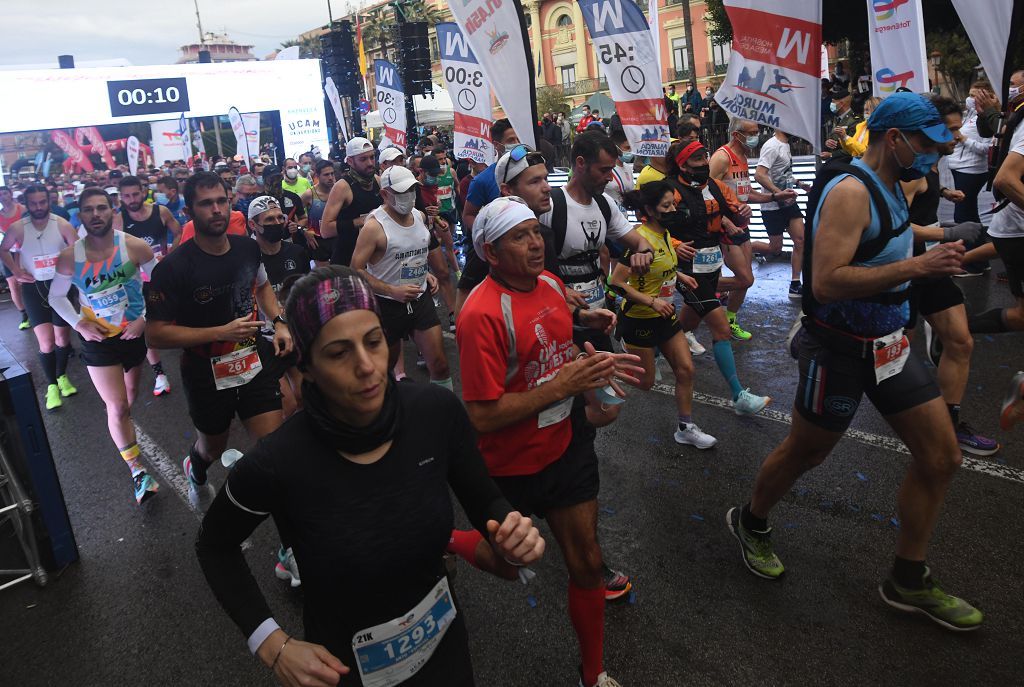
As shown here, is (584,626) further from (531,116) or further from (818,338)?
(531,116)

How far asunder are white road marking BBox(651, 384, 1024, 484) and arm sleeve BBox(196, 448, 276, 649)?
331 cm

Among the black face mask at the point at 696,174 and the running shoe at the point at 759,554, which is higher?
the black face mask at the point at 696,174

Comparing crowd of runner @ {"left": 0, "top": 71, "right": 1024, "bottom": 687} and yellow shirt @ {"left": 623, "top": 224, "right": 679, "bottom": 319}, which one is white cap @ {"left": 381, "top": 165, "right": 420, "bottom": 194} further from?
yellow shirt @ {"left": 623, "top": 224, "right": 679, "bottom": 319}

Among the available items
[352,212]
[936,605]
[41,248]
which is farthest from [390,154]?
[936,605]

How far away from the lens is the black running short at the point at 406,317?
5711 millimetres

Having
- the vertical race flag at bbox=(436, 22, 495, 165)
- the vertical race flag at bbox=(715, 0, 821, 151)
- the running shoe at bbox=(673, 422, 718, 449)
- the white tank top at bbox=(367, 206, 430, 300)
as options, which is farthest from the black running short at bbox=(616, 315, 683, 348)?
the vertical race flag at bbox=(436, 22, 495, 165)

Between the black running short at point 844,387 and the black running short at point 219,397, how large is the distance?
9.46 ft

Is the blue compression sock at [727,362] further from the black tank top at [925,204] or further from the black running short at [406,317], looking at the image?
the black running short at [406,317]

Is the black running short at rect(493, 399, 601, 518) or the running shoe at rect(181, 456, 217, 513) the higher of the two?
the black running short at rect(493, 399, 601, 518)

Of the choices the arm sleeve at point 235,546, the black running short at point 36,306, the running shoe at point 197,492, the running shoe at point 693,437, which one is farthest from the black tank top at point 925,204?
the black running short at point 36,306

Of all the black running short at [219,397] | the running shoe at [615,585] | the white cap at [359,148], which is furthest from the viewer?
the white cap at [359,148]

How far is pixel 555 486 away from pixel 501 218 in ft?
3.45

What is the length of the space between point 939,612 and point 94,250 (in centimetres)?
Result: 558

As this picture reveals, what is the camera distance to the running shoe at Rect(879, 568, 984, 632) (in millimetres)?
3133
